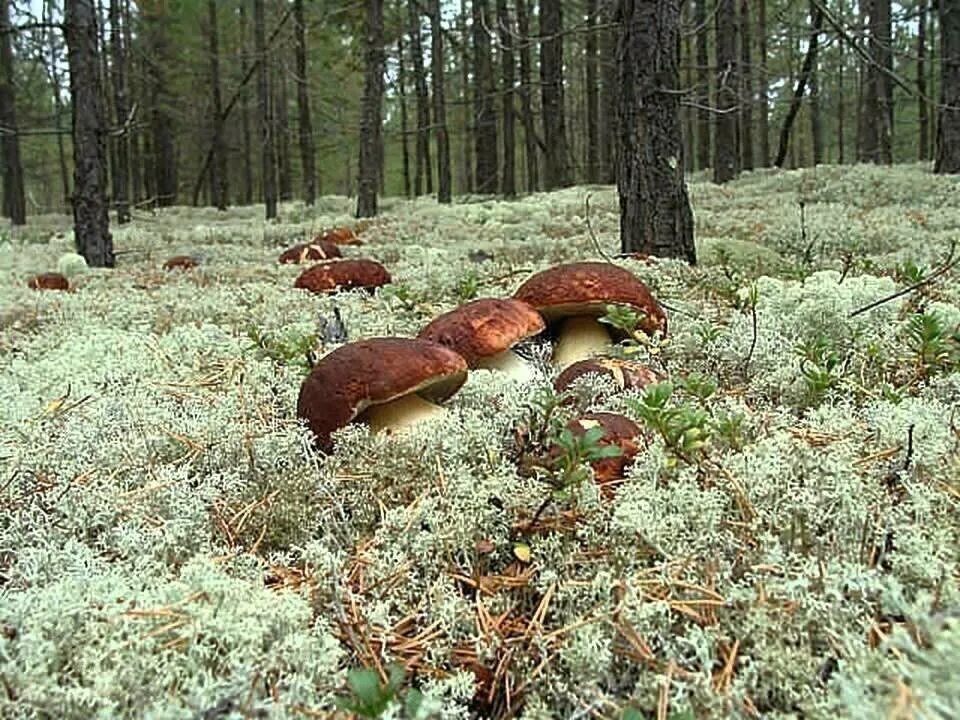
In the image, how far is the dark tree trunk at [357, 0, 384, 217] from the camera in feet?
40.1

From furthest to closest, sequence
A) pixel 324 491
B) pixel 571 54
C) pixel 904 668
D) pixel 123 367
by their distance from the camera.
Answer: pixel 571 54 < pixel 123 367 < pixel 324 491 < pixel 904 668

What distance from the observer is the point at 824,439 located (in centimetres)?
188

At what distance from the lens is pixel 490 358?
2590 millimetres

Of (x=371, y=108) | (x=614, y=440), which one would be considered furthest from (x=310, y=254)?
(x=371, y=108)

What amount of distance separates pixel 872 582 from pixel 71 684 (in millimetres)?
1213

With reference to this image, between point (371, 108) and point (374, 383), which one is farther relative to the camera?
point (371, 108)

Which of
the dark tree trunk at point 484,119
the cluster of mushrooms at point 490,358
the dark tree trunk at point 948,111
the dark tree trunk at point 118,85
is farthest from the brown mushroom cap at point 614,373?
the dark tree trunk at point 118,85

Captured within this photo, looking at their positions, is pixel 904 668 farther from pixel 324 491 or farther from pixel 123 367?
pixel 123 367

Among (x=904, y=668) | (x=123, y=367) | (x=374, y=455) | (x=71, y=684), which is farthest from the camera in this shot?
(x=123, y=367)

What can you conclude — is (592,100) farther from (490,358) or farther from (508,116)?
(490,358)

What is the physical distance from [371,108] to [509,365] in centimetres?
1083

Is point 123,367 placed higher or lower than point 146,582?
higher

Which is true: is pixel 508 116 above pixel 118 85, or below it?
below

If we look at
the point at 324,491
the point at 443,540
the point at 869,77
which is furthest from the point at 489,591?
the point at 869,77
